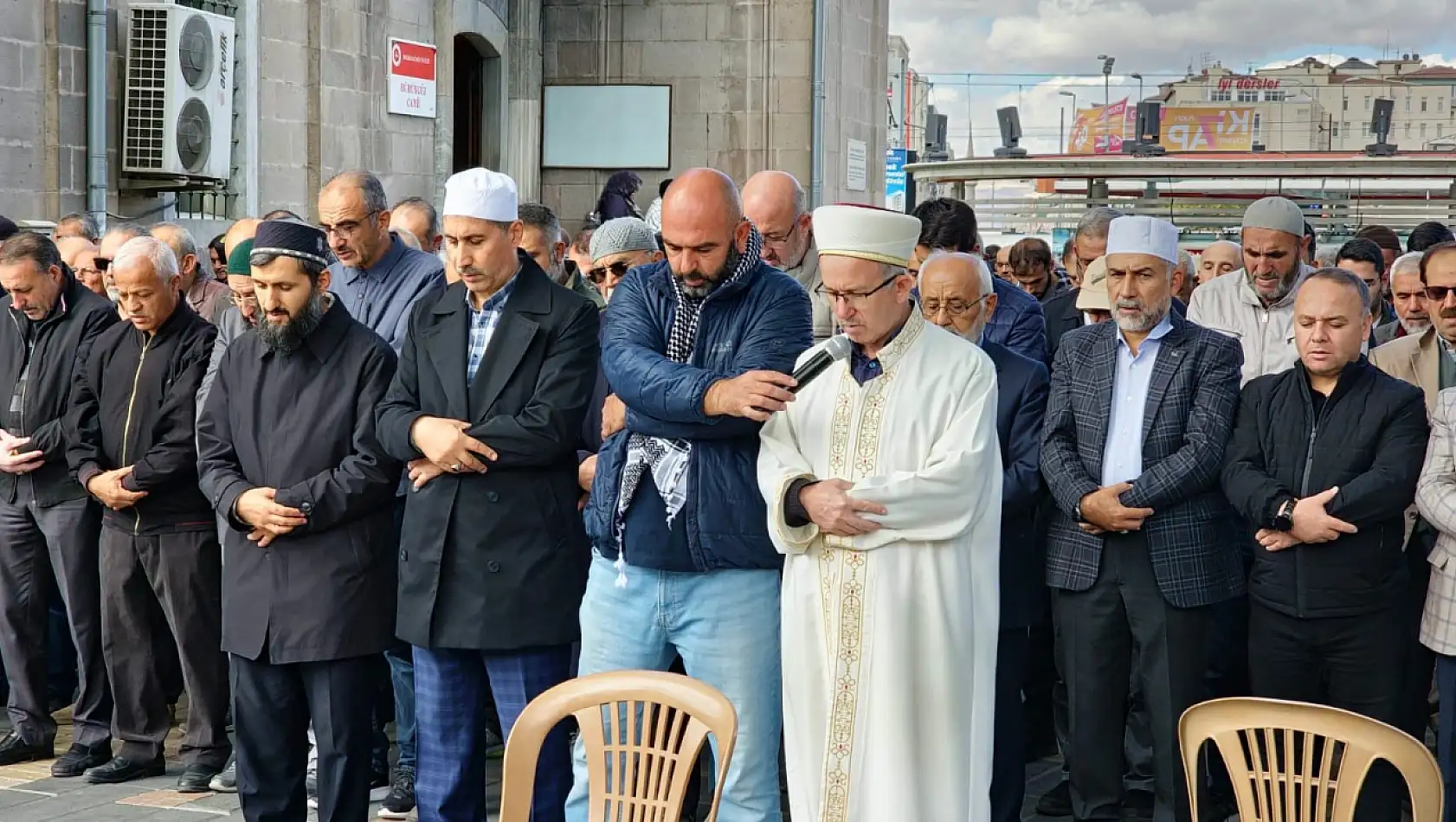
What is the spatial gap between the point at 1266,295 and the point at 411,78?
328 inches

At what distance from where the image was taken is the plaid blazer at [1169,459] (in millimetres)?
4957

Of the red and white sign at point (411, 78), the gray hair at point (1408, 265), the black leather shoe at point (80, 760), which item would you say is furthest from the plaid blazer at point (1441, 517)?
the red and white sign at point (411, 78)

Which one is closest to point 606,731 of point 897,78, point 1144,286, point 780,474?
point 780,474

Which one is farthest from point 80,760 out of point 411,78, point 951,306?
point 411,78

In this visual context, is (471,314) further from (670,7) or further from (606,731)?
(670,7)

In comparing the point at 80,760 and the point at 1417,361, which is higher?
the point at 1417,361

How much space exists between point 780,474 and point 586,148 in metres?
13.1

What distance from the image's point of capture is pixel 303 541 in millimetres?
4758

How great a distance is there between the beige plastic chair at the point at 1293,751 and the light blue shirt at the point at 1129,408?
1.70 meters

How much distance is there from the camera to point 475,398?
4.66 meters

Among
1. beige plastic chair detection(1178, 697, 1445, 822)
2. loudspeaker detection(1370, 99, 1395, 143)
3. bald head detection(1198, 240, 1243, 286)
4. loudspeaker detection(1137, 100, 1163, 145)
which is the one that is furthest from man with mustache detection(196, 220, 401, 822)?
loudspeaker detection(1370, 99, 1395, 143)

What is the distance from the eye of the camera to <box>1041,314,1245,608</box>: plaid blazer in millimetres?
4957

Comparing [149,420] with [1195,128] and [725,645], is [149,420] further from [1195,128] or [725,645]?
[1195,128]

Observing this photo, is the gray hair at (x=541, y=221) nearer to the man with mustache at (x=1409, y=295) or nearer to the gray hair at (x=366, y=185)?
the gray hair at (x=366, y=185)
